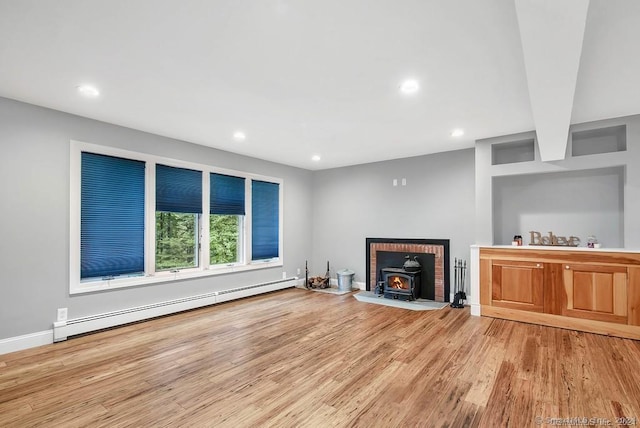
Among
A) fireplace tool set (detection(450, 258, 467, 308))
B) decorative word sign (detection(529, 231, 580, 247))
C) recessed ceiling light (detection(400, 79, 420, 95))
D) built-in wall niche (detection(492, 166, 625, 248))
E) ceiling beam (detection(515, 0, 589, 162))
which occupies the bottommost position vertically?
fireplace tool set (detection(450, 258, 467, 308))

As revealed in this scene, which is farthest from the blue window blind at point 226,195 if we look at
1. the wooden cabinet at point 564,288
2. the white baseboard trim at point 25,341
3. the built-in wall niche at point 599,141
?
the built-in wall niche at point 599,141

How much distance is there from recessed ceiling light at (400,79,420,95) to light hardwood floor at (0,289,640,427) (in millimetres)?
2639

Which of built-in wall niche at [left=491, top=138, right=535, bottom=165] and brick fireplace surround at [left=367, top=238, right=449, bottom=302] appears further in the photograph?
brick fireplace surround at [left=367, top=238, right=449, bottom=302]

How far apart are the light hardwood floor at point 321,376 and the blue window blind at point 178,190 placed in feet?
5.59

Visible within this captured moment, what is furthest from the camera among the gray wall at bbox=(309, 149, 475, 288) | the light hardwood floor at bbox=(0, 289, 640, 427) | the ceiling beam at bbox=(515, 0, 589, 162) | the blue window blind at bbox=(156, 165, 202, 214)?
the gray wall at bbox=(309, 149, 475, 288)

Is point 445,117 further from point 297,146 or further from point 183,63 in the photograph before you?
point 183,63

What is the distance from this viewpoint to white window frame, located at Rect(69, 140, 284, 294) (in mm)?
3639

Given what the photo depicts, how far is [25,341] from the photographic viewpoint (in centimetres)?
326

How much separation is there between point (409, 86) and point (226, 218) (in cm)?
386

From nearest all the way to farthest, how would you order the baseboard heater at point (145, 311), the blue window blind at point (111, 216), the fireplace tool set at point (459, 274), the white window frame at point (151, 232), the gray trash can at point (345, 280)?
the baseboard heater at point (145, 311), the white window frame at point (151, 232), the blue window blind at point (111, 216), the fireplace tool set at point (459, 274), the gray trash can at point (345, 280)

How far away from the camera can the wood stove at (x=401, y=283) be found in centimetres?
532

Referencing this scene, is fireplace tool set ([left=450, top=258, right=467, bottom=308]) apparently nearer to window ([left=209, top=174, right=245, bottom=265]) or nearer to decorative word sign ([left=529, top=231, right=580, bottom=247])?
decorative word sign ([left=529, top=231, right=580, bottom=247])

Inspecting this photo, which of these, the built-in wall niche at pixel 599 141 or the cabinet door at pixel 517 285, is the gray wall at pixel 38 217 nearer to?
the cabinet door at pixel 517 285

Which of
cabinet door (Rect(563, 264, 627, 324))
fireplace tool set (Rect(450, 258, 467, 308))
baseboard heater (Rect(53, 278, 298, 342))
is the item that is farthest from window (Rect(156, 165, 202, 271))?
cabinet door (Rect(563, 264, 627, 324))
